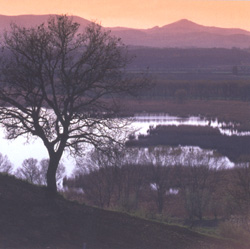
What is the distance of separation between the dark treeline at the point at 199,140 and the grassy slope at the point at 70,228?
35363mm

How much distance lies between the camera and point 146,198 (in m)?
39.8

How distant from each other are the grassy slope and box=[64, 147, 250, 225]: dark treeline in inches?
750

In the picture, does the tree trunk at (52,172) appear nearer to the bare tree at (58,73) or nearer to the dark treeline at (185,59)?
the bare tree at (58,73)

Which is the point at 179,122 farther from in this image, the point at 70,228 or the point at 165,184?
the point at 70,228

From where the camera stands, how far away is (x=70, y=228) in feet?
40.3

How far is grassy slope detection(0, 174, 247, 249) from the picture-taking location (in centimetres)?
1116

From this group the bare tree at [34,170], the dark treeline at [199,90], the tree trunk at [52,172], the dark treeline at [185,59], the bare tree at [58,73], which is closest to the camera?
the bare tree at [58,73]

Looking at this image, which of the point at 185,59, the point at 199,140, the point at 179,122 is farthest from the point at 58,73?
the point at 185,59

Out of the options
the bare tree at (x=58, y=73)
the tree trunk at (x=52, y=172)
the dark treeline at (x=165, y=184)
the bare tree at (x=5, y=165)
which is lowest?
the dark treeline at (x=165, y=184)

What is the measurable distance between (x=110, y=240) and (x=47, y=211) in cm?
220

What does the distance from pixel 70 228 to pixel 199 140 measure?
154 feet

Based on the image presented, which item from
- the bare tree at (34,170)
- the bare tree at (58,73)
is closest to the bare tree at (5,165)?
the bare tree at (34,170)

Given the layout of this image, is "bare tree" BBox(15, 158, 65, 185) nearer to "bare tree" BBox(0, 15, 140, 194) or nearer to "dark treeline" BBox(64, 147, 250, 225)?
"dark treeline" BBox(64, 147, 250, 225)

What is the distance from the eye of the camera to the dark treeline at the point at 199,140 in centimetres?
5269
